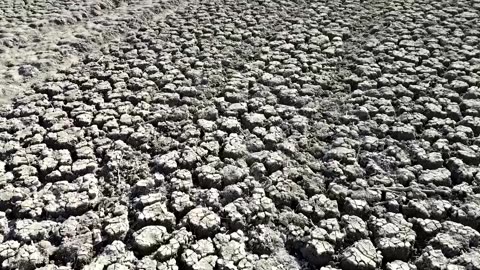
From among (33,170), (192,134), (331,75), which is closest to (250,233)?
(192,134)

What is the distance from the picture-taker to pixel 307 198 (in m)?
2.39

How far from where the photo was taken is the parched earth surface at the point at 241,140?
2.12 metres

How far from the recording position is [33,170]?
2508mm

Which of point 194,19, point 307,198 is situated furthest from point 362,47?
point 307,198

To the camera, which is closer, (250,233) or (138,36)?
(250,233)

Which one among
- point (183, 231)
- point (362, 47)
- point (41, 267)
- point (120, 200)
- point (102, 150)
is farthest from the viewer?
point (362, 47)

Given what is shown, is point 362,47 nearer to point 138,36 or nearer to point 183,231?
point 138,36

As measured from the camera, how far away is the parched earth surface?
2121 millimetres

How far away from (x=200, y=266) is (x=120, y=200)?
2.03ft

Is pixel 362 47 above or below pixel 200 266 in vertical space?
above

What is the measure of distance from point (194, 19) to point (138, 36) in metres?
0.60

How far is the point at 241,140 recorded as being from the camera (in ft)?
9.16

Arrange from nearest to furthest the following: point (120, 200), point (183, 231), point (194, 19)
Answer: point (183, 231), point (120, 200), point (194, 19)

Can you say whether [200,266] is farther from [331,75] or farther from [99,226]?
[331,75]
